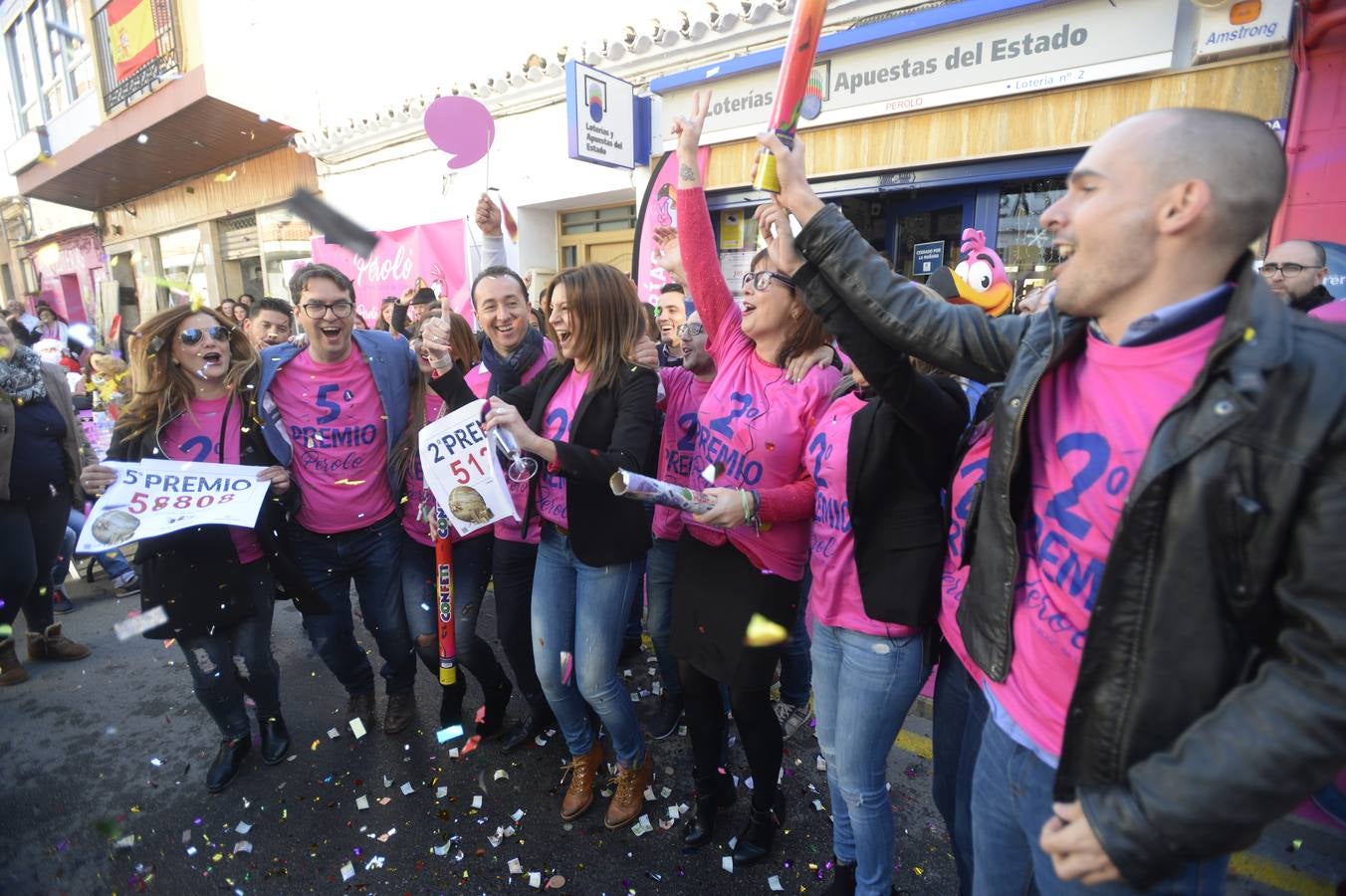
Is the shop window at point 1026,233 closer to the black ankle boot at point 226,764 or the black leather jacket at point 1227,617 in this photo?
the black leather jacket at point 1227,617

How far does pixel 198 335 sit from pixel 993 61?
588cm

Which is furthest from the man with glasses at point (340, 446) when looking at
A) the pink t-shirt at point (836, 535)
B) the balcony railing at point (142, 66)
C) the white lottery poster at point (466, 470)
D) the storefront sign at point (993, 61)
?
the balcony railing at point (142, 66)

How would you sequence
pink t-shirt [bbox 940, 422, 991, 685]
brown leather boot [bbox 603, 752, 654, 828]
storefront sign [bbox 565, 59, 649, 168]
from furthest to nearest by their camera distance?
storefront sign [bbox 565, 59, 649, 168], brown leather boot [bbox 603, 752, 654, 828], pink t-shirt [bbox 940, 422, 991, 685]

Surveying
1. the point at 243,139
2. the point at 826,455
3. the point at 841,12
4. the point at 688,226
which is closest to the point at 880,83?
the point at 841,12

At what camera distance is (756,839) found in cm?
232

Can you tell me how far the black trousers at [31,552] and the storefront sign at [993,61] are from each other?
5.77 metres

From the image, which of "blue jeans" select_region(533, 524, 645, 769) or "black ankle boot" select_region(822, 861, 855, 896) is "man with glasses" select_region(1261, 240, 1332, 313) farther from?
"blue jeans" select_region(533, 524, 645, 769)

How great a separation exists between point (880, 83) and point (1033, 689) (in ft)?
19.7

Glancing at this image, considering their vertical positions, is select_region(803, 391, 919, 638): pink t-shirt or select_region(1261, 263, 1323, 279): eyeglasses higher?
select_region(1261, 263, 1323, 279): eyeglasses

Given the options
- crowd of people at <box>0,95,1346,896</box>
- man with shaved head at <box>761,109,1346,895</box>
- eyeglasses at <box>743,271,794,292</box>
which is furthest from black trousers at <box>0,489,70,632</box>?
man with shaved head at <box>761,109,1346,895</box>

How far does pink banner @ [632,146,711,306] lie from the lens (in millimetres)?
7285

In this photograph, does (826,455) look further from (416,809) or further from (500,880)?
(416,809)

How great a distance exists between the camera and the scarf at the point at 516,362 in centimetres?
294

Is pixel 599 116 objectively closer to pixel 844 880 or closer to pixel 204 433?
pixel 204 433
